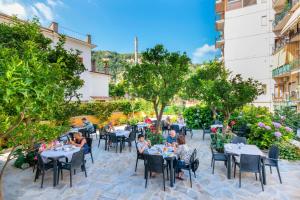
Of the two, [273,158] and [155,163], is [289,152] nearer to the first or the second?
[273,158]

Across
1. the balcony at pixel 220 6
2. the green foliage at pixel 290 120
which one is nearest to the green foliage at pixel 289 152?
the green foliage at pixel 290 120

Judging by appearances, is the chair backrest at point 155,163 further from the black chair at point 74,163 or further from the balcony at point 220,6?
the balcony at point 220,6

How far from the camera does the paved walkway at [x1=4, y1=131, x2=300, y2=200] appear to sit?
507 centimetres

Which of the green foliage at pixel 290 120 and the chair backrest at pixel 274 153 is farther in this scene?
the green foliage at pixel 290 120

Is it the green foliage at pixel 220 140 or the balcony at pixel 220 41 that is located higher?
the balcony at pixel 220 41

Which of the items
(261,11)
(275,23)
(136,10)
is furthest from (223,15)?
(136,10)

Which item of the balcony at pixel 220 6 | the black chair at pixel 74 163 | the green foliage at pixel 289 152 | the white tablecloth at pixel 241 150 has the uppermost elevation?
the balcony at pixel 220 6

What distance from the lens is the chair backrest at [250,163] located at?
532cm

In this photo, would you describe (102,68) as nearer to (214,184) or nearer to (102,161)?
(102,161)

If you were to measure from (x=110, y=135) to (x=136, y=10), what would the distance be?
65.3 feet

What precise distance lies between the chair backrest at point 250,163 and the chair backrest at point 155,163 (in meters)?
2.42

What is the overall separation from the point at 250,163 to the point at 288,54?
1619cm

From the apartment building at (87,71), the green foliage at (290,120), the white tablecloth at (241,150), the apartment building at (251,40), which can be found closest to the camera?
the white tablecloth at (241,150)

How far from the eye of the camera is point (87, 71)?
2100 centimetres
